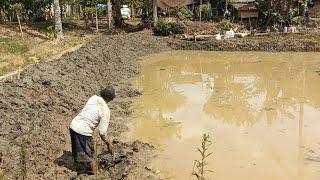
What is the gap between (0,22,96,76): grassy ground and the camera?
13.6 m

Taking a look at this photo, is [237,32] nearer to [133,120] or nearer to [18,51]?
[18,51]

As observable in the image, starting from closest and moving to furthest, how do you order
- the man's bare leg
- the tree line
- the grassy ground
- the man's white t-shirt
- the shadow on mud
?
the man's white t-shirt, the man's bare leg, the shadow on mud, the grassy ground, the tree line

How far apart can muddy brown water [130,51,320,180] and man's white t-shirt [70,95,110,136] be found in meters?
1.65

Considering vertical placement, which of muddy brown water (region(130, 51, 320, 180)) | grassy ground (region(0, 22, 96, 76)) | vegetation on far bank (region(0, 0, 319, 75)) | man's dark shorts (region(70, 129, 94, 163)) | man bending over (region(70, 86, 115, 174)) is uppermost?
vegetation on far bank (region(0, 0, 319, 75))

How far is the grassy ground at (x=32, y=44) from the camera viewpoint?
44.6 ft

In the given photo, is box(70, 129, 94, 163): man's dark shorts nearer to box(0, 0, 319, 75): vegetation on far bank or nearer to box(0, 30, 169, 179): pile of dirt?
box(0, 30, 169, 179): pile of dirt

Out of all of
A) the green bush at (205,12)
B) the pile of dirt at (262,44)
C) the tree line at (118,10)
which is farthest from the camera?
the green bush at (205,12)

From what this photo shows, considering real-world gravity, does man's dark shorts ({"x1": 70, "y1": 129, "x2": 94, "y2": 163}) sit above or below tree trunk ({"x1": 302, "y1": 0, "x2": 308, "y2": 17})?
below

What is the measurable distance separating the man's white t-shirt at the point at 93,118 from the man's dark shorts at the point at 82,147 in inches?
3.7

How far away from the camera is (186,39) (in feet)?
79.7

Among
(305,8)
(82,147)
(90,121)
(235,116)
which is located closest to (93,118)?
(90,121)

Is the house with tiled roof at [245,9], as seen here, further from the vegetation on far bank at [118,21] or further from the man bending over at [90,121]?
the man bending over at [90,121]

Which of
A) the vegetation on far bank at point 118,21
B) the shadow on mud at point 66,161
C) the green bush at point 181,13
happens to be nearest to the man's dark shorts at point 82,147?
the shadow on mud at point 66,161

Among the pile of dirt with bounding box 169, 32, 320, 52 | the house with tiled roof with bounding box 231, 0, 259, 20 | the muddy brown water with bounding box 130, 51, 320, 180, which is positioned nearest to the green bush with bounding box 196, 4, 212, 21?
the house with tiled roof with bounding box 231, 0, 259, 20
